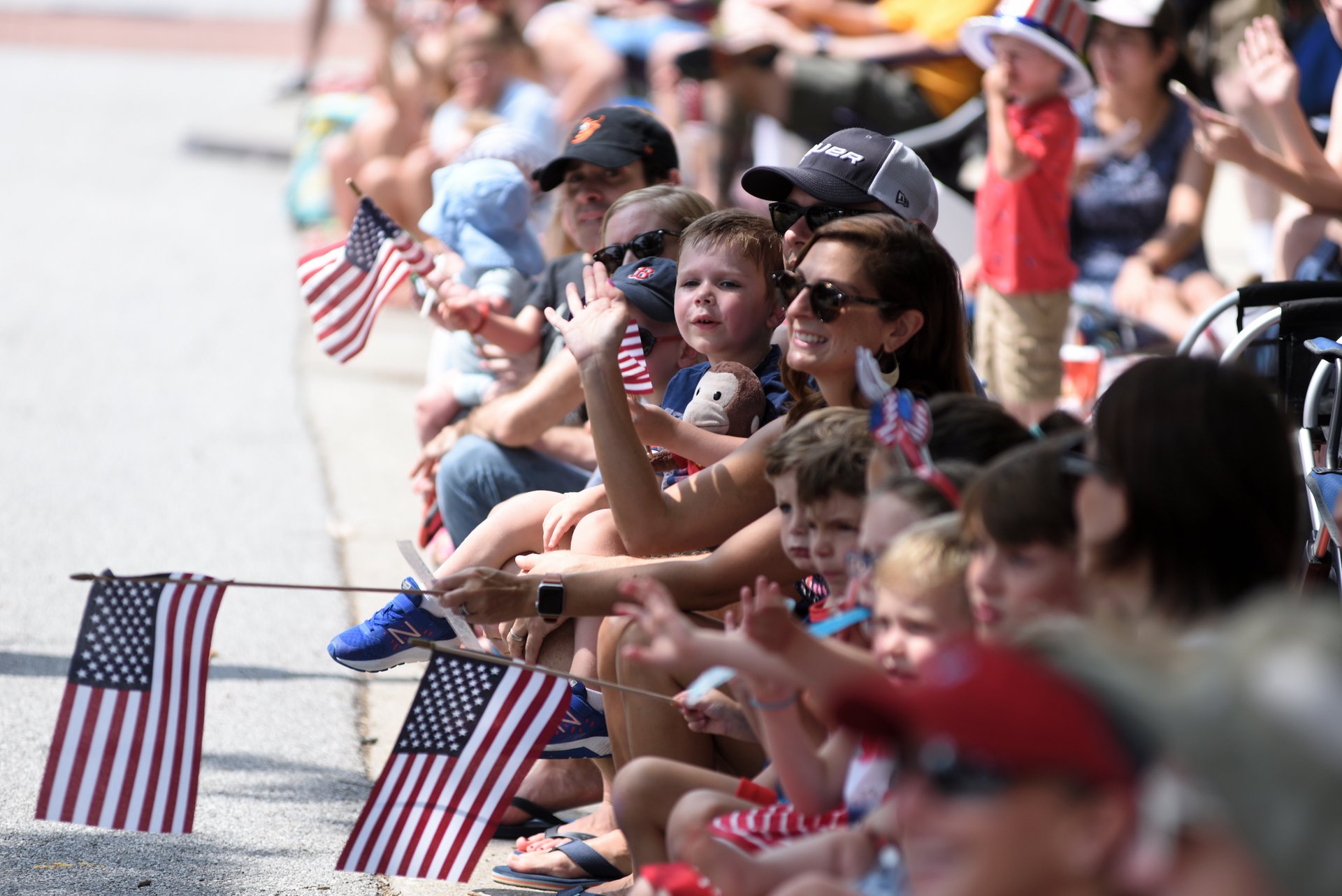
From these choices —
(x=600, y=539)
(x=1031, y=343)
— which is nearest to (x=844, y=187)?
(x=600, y=539)

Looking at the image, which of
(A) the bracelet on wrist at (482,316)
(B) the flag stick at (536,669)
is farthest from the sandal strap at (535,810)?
(A) the bracelet on wrist at (482,316)

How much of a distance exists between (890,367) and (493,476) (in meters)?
1.83

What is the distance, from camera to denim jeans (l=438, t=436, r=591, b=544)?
481cm

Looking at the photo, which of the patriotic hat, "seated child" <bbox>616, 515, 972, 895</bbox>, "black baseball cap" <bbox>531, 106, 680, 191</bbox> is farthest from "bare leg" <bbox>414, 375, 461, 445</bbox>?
"seated child" <bbox>616, 515, 972, 895</bbox>

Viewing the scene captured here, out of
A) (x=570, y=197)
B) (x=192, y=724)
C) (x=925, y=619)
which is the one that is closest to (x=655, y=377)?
(x=570, y=197)

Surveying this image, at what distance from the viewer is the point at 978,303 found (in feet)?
21.8

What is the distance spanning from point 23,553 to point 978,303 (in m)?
3.94

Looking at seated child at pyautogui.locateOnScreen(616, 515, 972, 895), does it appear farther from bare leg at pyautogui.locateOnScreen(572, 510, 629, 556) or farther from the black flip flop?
the black flip flop

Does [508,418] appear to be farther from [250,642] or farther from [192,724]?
[192,724]

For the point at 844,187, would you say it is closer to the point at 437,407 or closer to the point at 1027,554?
the point at 1027,554

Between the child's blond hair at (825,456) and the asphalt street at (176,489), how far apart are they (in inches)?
57.7

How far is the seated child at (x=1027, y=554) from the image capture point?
2.27 metres

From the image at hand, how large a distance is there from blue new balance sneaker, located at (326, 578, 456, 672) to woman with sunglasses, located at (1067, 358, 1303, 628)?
198 cm

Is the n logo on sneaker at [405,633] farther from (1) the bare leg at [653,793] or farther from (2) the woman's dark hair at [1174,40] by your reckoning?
(2) the woman's dark hair at [1174,40]
